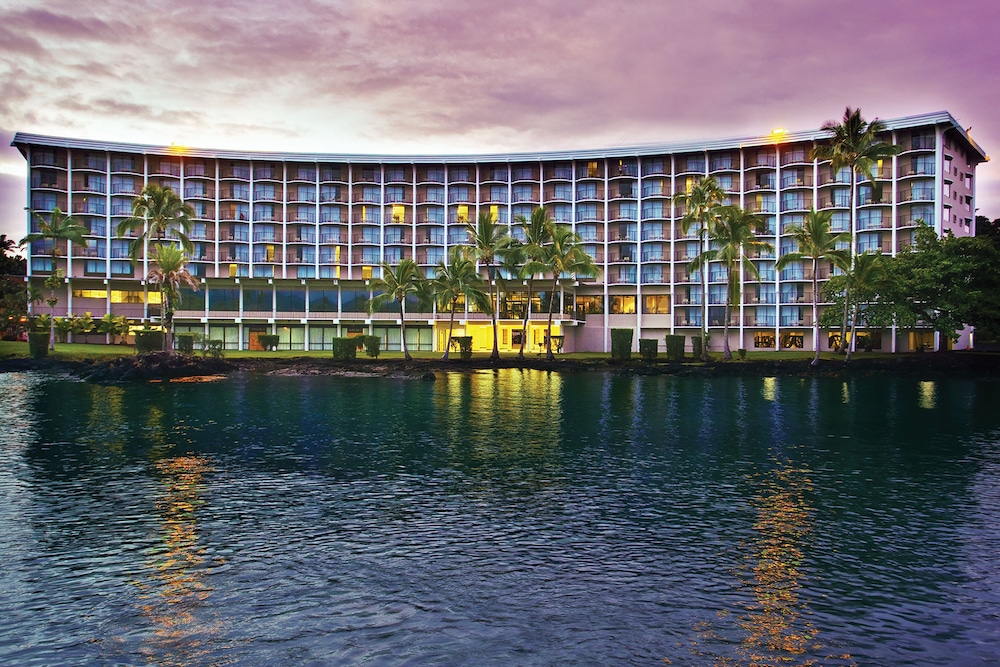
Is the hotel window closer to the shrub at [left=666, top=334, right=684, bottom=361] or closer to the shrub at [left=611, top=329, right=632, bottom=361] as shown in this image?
the shrub at [left=611, top=329, right=632, bottom=361]

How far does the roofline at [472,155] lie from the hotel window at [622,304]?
2129cm

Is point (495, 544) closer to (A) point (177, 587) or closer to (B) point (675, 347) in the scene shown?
(A) point (177, 587)

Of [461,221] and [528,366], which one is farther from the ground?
[461,221]

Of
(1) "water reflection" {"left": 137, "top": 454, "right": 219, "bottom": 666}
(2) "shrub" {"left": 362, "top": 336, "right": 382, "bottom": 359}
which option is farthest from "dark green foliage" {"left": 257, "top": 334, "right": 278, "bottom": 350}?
(1) "water reflection" {"left": 137, "top": 454, "right": 219, "bottom": 666}

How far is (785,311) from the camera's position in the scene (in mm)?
107875

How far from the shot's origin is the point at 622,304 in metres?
117

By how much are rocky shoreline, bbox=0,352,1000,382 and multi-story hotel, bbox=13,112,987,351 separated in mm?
21053

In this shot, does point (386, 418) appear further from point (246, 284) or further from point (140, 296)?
A: point (140, 296)

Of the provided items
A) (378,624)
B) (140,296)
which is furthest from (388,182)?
(378,624)

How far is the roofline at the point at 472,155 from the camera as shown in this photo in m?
107

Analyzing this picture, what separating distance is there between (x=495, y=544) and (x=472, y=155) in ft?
349

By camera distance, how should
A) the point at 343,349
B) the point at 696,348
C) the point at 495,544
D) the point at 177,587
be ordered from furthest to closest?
the point at 696,348, the point at 343,349, the point at 495,544, the point at 177,587

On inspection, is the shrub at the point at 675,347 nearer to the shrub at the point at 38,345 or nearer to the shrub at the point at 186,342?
the shrub at the point at 186,342

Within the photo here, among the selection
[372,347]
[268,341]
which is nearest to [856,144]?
[372,347]
